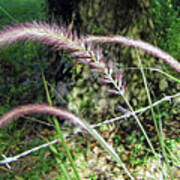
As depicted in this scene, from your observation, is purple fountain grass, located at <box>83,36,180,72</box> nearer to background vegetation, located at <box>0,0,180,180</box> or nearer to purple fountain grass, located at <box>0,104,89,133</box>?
purple fountain grass, located at <box>0,104,89,133</box>

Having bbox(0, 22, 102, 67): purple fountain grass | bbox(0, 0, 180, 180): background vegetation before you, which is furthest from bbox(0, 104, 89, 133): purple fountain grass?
bbox(0, 0, 180, 180): background vegetation

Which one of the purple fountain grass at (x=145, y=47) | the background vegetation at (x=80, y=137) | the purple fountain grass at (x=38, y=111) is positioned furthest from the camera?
the background vegetation at (x=80, y=137)

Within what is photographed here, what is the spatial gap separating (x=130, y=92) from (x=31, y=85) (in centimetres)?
150

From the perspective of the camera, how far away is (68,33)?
56 cm

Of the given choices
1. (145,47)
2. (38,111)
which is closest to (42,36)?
(38,111)

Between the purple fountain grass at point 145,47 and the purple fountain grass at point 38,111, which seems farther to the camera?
the purple fountain grass at point 145,47

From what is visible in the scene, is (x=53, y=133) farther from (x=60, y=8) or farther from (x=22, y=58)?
(x=22, y=58)

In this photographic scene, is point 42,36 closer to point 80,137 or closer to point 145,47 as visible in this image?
point 145,47

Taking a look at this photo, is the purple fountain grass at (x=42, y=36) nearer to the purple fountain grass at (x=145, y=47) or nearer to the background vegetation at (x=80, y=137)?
the purple fountain grass at (x=145, y=47)

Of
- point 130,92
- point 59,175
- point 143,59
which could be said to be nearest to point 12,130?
point 59,175

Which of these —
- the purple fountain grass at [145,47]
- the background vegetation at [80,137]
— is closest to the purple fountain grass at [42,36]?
the purple fountain grass at [145,47]

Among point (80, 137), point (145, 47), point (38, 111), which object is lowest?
point (80, 137)

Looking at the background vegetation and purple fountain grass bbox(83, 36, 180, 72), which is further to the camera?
the background vegetation

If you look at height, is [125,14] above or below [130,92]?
above
